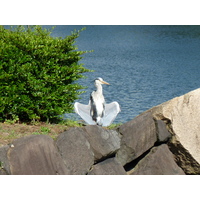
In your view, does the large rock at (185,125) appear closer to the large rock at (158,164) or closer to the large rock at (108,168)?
the large rock at (158,164)

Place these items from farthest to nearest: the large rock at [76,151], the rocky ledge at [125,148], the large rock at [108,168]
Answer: the large rock at [108,168], the large rock at [76,151], the rocky ledge at [125,148]

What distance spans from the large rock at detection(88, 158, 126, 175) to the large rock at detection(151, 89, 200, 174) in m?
1.32

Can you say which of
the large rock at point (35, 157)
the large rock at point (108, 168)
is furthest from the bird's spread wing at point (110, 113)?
the large rock at point (35, 157)

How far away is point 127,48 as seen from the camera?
2070 cm

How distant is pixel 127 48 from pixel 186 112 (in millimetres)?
14539

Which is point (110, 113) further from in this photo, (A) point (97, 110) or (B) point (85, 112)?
(B) point (85, 112)

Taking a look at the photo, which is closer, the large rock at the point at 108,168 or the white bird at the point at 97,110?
the large rock at the point at 108,168

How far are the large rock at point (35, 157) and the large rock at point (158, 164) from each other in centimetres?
163

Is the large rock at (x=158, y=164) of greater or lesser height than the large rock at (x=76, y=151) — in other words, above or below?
below

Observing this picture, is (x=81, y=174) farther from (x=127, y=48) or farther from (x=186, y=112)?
(x=127, y=48)

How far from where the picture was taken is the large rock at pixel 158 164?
6.07 metres

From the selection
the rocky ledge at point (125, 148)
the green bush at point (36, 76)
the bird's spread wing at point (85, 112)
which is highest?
the green bush at point (36, 76)

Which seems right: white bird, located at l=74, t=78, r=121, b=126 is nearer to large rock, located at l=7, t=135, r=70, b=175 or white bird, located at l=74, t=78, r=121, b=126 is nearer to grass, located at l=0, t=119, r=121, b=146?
grass, located at l=0, t=119, r=121, b=146

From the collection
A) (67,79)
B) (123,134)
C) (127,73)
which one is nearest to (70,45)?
(67,79)
